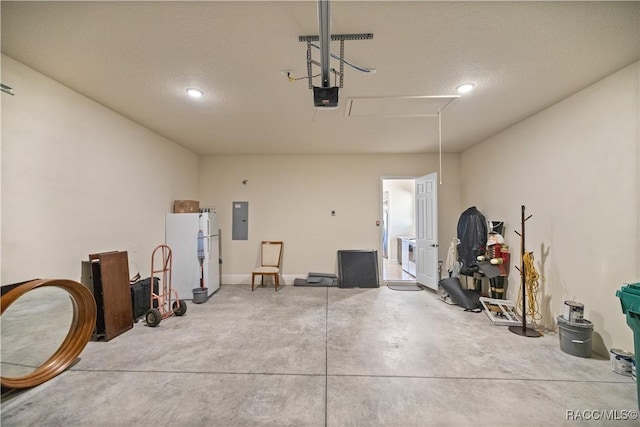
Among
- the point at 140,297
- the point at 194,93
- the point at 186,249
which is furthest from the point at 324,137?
the point at 140,297

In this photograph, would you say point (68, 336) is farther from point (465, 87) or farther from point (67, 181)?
point (465, 87)

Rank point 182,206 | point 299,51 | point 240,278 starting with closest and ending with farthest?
point 299,51
point 182,206
point 240,278

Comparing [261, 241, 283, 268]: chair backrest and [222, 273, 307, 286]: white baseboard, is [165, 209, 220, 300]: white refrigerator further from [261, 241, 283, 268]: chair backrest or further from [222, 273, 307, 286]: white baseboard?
[261, 241, 283, 268]: chair backrest

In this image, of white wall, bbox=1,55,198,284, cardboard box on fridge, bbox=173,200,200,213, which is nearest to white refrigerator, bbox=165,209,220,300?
cardboard box on fridge, bbox=173,200,200,213

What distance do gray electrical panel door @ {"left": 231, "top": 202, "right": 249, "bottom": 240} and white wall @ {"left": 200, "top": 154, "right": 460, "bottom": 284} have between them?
0.09 metres

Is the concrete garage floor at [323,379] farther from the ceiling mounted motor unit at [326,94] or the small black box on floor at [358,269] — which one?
the ceiling mounted motor unit at [326,94]

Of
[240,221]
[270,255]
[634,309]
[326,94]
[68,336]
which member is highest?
[326,94]

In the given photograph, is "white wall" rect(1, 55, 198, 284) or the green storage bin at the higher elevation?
"white wall" rect(1, 55, 198, 284)

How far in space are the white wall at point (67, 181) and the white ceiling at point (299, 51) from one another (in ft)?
0.88

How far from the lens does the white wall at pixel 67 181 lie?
84.0 inches

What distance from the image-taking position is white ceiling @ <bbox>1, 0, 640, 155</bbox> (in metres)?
1.62

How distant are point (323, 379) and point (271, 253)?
3.30 metres

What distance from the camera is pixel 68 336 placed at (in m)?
2.31

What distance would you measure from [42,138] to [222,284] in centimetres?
366
